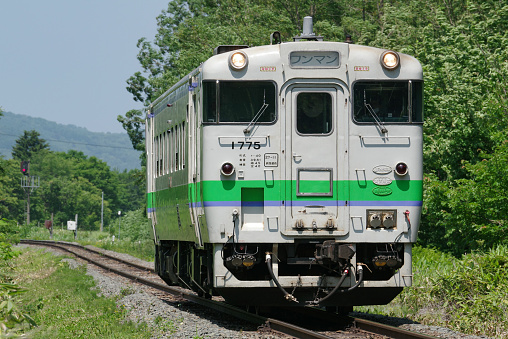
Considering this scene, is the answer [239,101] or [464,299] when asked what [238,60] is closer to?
[239,101]

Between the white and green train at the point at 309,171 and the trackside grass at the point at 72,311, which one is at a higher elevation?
the white and green train at the point at 309,171

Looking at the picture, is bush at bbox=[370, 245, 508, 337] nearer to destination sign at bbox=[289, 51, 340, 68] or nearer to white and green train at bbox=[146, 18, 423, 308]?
white and green train at bbox=[146, 18, 423, 308]

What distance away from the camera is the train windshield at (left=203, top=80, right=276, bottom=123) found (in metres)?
11.6

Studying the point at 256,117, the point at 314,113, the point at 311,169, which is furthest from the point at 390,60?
the point at 256,117

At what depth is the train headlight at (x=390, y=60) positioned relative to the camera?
38.5 feet

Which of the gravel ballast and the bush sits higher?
the bush

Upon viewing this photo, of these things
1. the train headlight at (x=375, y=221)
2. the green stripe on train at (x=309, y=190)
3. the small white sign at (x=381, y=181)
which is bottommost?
the train headlight at (x=375, y=221)

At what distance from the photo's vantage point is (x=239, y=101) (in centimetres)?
1167

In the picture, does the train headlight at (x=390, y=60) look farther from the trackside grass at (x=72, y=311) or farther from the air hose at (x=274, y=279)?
the trackside grass at (x=72, y=311)

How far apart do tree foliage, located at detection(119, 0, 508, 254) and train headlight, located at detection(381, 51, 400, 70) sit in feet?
26.8

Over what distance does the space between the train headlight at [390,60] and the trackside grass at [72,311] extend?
4.76 m

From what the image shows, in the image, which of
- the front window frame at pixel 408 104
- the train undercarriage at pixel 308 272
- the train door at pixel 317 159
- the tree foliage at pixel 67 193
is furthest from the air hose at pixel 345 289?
the tree foliage at pixel 67 193

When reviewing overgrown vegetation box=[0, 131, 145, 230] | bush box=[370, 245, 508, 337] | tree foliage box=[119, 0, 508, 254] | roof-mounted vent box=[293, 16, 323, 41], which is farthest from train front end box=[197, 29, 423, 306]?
overgrown vegetation box=[0, 131, 145, 230]

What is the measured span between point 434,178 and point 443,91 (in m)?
3.00
